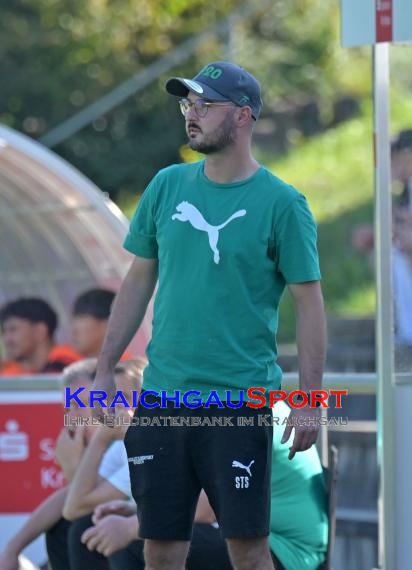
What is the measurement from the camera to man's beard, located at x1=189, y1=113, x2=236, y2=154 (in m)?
4.52

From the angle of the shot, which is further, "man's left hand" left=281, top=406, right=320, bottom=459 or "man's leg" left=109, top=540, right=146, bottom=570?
"man's leg" left=109, top=540, right=146, bottom=570

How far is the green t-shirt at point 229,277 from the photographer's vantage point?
14.6 ft

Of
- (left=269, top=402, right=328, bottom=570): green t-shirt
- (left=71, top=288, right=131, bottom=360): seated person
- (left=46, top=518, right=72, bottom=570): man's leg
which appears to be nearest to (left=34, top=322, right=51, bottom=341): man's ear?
(left=71, top=288, right=131, bottom=360): seated person

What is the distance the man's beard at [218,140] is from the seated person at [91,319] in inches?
150

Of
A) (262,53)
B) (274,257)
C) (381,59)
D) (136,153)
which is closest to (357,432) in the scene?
(381,59)

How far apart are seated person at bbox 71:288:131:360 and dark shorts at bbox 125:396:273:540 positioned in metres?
3.74

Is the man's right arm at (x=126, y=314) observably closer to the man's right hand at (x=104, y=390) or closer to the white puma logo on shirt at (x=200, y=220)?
the man's right hand at (x=104, y=390)

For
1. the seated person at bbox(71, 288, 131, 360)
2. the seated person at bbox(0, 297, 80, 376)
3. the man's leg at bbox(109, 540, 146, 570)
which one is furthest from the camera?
the seated person at bbox(0, 297, 80, 376)

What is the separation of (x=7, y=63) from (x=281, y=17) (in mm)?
5033

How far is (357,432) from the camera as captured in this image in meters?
7.83

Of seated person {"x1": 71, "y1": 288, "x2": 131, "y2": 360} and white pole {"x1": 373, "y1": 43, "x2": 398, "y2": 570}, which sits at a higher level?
seated person {"x1": 71, "y1": 288, "x2": 131, "y2": 360}

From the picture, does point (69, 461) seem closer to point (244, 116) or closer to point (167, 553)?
point (167, 553)

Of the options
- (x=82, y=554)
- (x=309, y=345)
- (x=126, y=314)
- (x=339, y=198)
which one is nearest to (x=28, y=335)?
(x=82, y=554)

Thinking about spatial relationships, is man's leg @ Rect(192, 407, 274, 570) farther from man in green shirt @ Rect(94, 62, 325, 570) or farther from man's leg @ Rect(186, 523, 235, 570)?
man's leg @ Rect(186, 523, 235, 570)
